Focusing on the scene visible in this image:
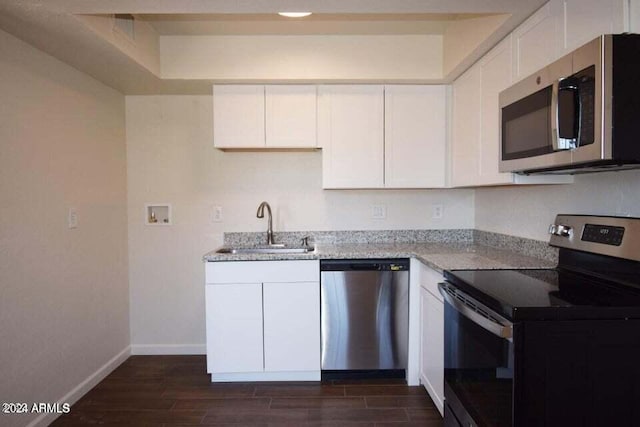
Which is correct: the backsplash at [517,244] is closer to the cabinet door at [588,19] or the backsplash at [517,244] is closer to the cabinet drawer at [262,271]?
the cabinet door at [588,19]

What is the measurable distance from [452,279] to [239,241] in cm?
174

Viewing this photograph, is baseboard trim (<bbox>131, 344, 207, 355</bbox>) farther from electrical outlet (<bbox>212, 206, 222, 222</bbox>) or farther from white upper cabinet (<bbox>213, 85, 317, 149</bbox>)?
white upper cabinet (<bbox>213, 85, 317, 149</bbox>)

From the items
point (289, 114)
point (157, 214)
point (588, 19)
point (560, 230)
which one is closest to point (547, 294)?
point (560, 230)

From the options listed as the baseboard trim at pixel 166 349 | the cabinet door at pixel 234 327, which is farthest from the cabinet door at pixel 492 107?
the baseboard trim at pixel 166 349

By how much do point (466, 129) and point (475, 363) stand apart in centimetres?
149

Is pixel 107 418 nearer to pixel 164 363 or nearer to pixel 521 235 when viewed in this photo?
pixel 164 363

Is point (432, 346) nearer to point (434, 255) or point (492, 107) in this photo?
point (434, 255)

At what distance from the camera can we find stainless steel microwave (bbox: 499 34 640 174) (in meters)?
1.12

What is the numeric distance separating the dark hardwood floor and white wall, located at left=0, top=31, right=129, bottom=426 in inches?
8.9

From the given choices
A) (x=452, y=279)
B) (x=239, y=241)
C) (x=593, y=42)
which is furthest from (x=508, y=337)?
(x=239, y=241)

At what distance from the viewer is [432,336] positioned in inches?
82.3

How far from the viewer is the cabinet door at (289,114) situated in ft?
8.38

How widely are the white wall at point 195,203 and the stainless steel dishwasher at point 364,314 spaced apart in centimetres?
61

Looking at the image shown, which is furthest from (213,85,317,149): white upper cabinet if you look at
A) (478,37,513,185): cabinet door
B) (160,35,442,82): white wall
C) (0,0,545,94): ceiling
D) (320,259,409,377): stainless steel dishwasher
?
(478,37,513,185): cabinet door
